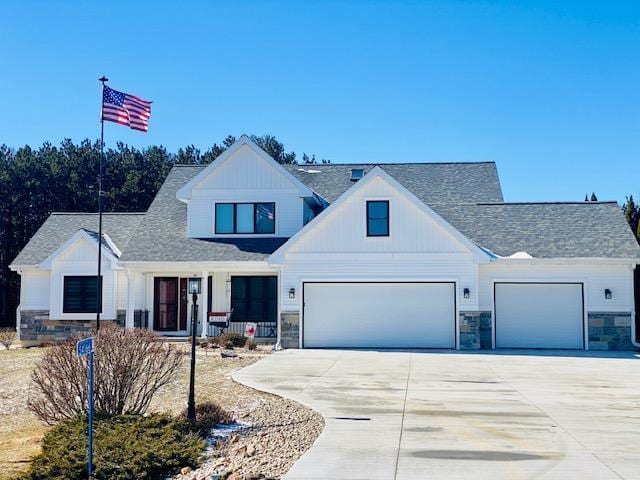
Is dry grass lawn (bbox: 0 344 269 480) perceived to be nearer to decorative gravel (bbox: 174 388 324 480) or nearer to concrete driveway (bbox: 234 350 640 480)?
concrete driveway (bbox: 234 350 640 480)

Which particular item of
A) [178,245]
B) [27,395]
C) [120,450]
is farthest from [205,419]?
[178,245]

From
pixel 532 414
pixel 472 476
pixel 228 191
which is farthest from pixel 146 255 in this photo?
pixel 472 476

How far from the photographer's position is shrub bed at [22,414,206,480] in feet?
26.9

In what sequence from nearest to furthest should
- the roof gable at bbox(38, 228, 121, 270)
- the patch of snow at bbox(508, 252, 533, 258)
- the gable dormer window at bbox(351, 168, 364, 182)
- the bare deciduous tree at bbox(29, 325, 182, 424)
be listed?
the bare deciduous tree at bbox(29, 325, 182, 424)
the patch of snow at bbox(508, 252, 533, 258)
the roof gable at bbox(38, 228, 121, 270)
the gable dormer window at bbox(351, 168, 364, 182)

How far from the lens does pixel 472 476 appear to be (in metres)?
7.46

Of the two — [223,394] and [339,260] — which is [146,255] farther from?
[223,394]

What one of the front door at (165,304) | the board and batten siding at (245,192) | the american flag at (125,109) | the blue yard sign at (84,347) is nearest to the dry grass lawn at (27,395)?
the blue yard sign at (84,347)

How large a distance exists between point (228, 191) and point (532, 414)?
17.3 m

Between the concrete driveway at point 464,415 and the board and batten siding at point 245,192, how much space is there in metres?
7.79

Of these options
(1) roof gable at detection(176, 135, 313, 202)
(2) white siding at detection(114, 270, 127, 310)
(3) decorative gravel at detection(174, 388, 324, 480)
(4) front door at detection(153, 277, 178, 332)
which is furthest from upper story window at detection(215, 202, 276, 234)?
(3) decorative gravel at detection(174, 388, 324, 480)

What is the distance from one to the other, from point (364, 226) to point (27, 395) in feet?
39.8

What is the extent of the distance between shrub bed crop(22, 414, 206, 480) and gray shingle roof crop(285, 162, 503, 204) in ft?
67.0

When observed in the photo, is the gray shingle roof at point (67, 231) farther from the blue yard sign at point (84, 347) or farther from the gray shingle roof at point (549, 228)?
the blue yard sign at point (84, 347)

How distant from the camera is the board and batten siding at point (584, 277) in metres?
22.9
